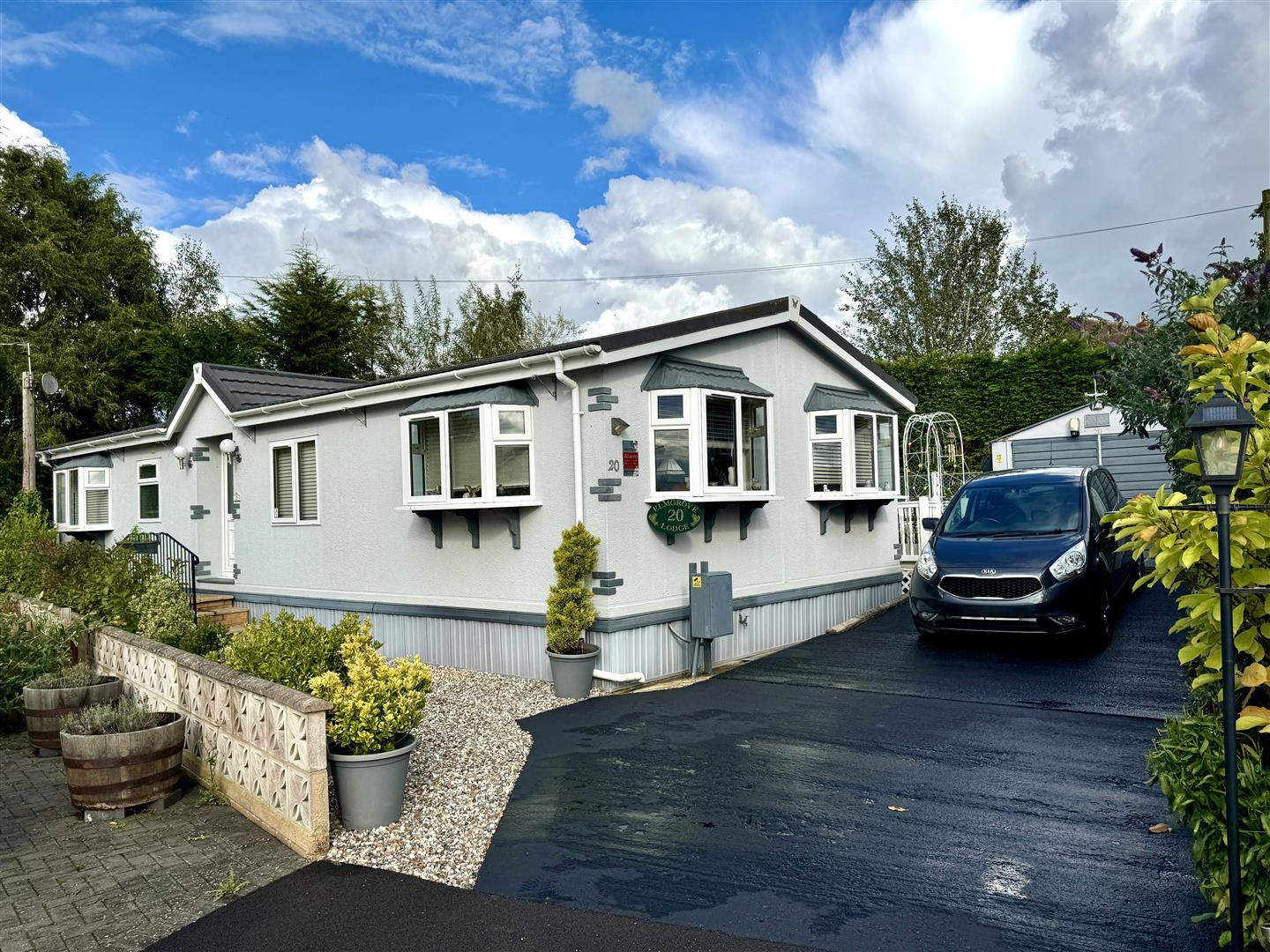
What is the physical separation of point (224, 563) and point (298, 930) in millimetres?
11480

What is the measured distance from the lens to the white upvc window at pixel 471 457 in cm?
868

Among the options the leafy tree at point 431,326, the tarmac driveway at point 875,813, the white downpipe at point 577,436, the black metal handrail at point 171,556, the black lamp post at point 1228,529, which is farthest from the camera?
the leafy tree at point 431,326

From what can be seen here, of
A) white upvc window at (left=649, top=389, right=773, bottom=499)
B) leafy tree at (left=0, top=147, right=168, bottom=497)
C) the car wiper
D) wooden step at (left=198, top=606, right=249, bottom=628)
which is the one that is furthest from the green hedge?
leafy tree at (left=0, top=147, right=168, bottom=497)

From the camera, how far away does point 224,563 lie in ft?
45.8

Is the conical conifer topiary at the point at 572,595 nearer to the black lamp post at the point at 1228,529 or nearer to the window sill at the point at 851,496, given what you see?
the window sill at the point at 851,496

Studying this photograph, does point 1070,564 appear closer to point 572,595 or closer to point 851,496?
point 851,496

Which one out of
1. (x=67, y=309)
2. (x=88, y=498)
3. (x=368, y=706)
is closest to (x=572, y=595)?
(x=368, y=706)

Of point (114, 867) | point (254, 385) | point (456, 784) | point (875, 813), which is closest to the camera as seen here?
point (114, 867)

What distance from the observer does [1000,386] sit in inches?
728

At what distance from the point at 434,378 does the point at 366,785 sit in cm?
535

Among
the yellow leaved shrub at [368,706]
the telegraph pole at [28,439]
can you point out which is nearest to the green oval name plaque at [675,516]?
the yellow leaved shrub at [368,706]

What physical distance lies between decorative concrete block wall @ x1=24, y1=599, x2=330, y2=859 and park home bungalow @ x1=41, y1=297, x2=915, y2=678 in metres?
3.19

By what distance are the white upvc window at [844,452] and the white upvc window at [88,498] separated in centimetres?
1353

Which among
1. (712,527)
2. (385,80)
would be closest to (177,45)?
(385,80)
